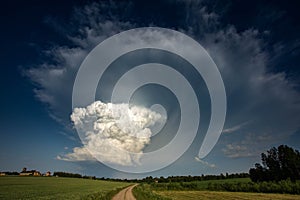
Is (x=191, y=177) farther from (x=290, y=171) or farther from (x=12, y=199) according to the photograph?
(x=12, y=199)

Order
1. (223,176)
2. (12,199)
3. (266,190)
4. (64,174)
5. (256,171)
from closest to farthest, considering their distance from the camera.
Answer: (12,199) < (266,190) < (256,171) < (223,176) < (64,174)

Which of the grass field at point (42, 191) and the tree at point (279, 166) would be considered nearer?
the grass field at point (42, 191)

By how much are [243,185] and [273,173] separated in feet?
63.1

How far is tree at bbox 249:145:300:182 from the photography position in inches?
2817

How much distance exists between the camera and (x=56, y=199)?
26.9 metres

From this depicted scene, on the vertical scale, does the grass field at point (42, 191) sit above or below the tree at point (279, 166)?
below

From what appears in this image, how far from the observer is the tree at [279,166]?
7156 centimetres

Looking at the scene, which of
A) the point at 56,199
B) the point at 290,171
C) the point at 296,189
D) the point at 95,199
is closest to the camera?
the point at 56,199

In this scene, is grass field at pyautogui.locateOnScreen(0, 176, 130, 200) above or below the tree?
below

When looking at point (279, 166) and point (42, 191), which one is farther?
point (279, 166)

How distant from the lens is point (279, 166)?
76688mm

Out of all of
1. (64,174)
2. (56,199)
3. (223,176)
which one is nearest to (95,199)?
(56,199)

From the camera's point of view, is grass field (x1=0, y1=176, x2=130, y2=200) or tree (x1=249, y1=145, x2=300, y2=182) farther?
tree (x1=249, y1=145, x2=300, y2=182)

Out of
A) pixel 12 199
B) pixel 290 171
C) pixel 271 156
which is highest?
pixel 271 156
